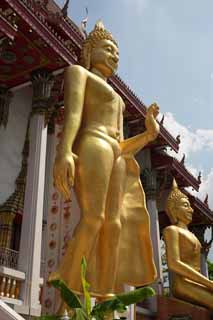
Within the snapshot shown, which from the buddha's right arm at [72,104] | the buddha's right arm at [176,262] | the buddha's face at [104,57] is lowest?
the buddha's right arm at [176,262]

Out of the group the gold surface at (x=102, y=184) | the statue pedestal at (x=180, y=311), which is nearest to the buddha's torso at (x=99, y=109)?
the gold surface at (x=102, y=184)

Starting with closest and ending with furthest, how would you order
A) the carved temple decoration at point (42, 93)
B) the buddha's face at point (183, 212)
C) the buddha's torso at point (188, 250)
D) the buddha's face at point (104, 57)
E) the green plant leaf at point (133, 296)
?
the green plant leaf at point (133, 296) → the buddha's face at point (104, 57) → the buddha's torso at point (188, 250) → the buddha's face at point (183, 212) → the carved temple decoration at point (42, 93)

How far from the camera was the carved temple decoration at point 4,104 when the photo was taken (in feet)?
28.0

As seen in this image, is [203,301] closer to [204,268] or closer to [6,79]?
[6,79]

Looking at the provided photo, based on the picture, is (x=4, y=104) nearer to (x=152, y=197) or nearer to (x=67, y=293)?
(x=152, y=197)

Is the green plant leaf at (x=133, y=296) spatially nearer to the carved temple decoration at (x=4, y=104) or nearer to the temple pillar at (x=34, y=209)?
the temple pillar at (x=34, y=209)

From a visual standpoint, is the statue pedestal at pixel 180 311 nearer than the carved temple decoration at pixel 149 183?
Yes

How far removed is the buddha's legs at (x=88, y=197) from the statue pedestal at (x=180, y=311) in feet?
8.71

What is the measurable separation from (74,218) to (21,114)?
3.52m

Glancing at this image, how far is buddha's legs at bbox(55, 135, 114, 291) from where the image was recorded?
3600 mm

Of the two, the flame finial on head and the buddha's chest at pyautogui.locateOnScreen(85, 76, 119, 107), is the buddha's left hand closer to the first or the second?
the buddha's chest at pyautogui.locateOnScreen(85, 76, 119, 107)

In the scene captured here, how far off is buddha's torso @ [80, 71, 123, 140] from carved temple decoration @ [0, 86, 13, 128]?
15.0ft

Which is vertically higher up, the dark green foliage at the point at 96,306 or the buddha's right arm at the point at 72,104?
the buddha's right arm at the point at 72,104

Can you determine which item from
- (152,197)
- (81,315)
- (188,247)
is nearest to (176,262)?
(188,247)
